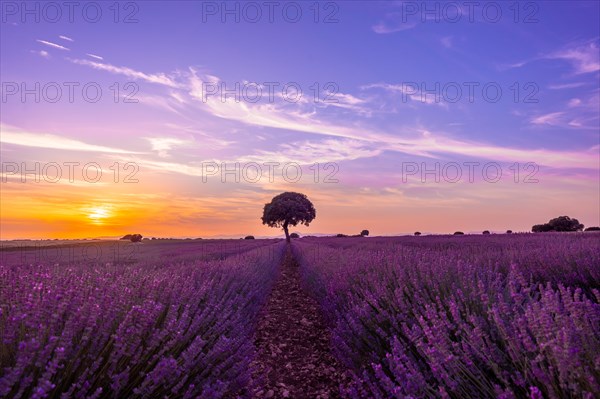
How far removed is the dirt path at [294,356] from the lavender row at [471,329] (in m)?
0.42

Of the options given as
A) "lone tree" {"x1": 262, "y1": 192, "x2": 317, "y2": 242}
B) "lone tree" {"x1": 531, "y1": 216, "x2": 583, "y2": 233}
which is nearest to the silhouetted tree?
"lone tree" {"x1": 262, "y1": 192, "x2": 317, "y2": 242}

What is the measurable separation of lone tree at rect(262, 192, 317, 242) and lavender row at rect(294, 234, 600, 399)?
3696cm

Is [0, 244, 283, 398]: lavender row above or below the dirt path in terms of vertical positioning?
above

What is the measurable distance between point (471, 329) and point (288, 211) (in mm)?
42630

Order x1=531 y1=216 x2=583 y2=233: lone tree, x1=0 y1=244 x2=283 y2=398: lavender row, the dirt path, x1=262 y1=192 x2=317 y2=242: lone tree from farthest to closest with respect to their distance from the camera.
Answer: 1. x1=262 y1=192 x2=317 y2=242: lone tree
2. x1=531 y1=216 x2=583 y2=233: lone tree
3. the dirt path
4. x1=0 y1=244 x2=283 y2=398: lavender row

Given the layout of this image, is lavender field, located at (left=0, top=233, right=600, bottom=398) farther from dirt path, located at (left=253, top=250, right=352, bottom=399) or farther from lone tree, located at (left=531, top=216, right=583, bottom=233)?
lone tree, located at (left=531, top=216, right=583, bottom=233)

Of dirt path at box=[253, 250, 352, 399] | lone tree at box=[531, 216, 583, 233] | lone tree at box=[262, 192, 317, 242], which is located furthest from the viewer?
lone tree at box=[262, 192, 317, 242]

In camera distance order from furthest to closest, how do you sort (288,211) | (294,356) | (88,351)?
(288,211)
(294,356)
(88,351)

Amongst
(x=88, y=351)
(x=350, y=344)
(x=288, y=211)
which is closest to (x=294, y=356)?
(x=350, y=344)

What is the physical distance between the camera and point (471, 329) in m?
2.97

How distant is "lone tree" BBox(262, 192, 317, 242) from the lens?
45.5 meters

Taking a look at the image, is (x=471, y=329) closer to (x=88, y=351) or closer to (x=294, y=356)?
(x=88, y=351)

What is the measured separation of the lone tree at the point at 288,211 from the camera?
4550 centimetres

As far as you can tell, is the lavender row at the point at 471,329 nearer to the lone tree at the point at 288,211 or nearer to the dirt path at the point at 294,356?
the dirt path at the point at 294,356
